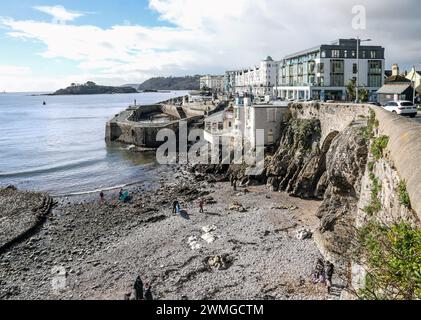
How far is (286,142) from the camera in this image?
3384cm

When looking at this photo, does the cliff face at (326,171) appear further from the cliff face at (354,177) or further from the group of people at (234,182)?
the group of people at (234,182)

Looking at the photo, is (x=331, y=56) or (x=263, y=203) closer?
(x=263, y=203)

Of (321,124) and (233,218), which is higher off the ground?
(321,124)

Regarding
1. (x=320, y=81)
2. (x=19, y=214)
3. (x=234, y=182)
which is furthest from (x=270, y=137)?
(x=320, y=81)

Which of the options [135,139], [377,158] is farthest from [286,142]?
[135,139]

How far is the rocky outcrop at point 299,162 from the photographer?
1118 inches

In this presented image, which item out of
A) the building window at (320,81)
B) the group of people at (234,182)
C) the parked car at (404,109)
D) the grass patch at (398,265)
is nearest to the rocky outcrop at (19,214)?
the group of people at (234,182)

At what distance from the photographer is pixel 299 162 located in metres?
30.8

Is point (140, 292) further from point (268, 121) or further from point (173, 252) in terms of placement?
point (268, 121)

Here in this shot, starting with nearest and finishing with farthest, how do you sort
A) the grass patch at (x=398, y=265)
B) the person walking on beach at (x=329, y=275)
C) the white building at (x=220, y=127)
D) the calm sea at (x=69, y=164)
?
1. the grass patch at (x=398, y=265)
2. the person walking on beach at (x=329, y=275)
3. the calm sea at (x=69, y=164)
4. the white building at (x=220, y=127)

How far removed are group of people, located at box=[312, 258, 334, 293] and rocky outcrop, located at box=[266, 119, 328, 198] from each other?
11555 mm

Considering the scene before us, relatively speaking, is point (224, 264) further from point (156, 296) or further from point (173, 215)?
point (173, 215)

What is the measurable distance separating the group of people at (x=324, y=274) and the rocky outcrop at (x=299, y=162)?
1156 cm

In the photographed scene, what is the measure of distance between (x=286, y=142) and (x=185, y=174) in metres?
11.6
